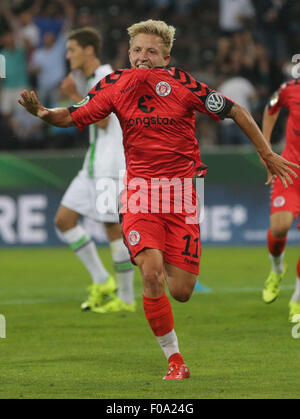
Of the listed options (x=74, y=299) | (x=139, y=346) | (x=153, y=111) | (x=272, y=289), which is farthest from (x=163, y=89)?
(x=74, y=299)

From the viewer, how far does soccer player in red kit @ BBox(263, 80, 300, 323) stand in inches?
335

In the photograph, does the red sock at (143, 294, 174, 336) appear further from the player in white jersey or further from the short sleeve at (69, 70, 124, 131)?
the player in white jersey

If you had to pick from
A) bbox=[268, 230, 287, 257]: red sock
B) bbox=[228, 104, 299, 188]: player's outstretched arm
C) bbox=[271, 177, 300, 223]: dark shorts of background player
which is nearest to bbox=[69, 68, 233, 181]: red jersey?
bbox=[228, 104, 299, 188]: player's outstretched arm

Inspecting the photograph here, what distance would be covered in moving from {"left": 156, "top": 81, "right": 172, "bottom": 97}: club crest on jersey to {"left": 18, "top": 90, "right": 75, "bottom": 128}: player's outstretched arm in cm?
60

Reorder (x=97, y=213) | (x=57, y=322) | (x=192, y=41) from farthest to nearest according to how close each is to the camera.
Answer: (x=192, y=41) < (x=97, y=213) < (x=57, y=322)

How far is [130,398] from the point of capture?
5320 mm

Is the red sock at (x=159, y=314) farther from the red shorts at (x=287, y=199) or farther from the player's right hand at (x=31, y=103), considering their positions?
the red shorts at (x=287, y=199)

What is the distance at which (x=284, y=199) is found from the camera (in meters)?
8.54

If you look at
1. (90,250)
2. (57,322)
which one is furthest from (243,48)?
(57,322)

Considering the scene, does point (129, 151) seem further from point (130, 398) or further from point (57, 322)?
point (57, 322)

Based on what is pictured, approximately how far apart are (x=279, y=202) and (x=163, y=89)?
2.77 m

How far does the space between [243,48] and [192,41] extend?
5.18ft

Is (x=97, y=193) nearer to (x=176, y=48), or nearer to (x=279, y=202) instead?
(x=279, y=202)
